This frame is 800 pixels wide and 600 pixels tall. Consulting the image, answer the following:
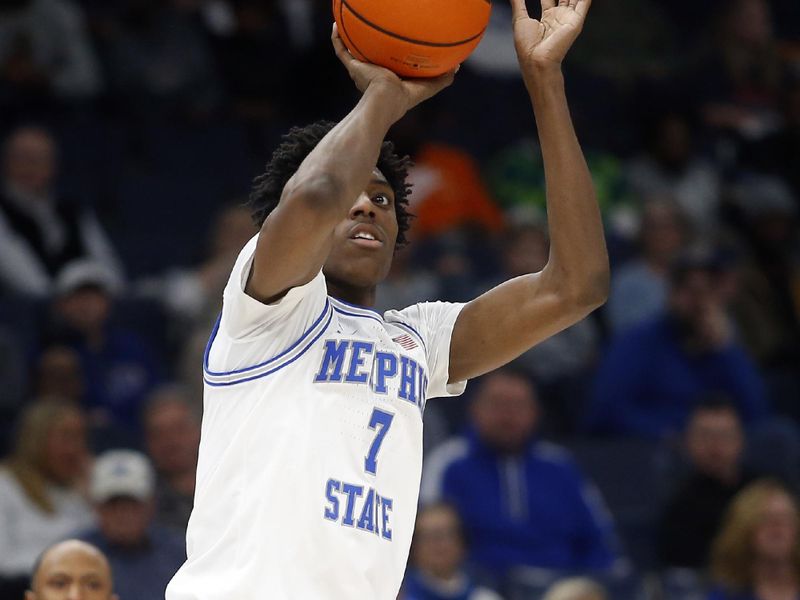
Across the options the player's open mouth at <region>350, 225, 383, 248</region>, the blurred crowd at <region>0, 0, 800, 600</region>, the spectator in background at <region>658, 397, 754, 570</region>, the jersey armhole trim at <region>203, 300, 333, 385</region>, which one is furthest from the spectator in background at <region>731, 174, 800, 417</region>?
the jersey armhole trim at <region>203, 300, 333, 385</region>

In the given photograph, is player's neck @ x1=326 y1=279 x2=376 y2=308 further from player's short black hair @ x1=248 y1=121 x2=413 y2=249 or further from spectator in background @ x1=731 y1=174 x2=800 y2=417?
spectator in background @ x1=731 y1=174 x2=800 y2=417

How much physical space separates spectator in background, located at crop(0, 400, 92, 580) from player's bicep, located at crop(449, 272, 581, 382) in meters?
3.29

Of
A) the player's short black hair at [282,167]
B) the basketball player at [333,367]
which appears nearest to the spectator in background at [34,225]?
the player's short black hair at [282,167]

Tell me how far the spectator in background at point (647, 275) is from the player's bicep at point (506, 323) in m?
5.33

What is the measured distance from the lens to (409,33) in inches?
133

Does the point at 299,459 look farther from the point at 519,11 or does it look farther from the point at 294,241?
the point at 519,11

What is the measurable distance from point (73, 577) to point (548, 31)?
226 cm

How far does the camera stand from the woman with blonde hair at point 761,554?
22.5 feet

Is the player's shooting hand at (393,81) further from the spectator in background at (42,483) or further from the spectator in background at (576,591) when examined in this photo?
the spectator in background at (42,483)

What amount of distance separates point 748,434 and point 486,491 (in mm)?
1664

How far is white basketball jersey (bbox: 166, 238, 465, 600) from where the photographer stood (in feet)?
10.5

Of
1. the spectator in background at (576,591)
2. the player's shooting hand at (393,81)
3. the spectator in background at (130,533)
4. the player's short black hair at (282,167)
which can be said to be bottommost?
the spectator in background at (576,591)

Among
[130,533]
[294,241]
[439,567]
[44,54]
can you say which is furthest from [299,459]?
[44,54]

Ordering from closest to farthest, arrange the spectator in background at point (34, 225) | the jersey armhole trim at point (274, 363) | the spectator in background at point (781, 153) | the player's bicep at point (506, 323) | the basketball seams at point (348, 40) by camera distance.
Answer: the jersey armhole trim at point (274, 363) < the basketball seams at point (348, 40) < the player's bicep at point (506, 323) < the spectator in background at point (34, 225) < the spectator in background at point (781, 153)
